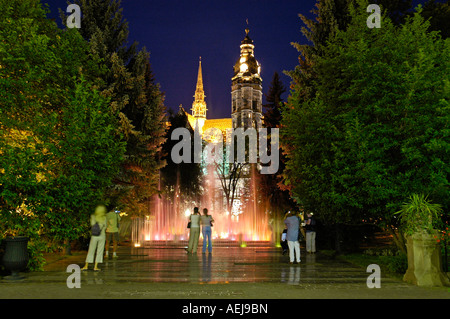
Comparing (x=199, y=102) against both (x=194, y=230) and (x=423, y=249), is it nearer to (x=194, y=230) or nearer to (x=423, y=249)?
(x=194, y=230)

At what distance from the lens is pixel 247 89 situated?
11450 centimetres

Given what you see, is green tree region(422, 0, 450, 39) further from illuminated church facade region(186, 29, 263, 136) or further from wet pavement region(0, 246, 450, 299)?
illuminated church facade region(186, 29, 263, 136)

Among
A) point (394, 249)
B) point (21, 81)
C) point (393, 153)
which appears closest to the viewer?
point (21, 81)

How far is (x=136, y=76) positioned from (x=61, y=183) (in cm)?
1575

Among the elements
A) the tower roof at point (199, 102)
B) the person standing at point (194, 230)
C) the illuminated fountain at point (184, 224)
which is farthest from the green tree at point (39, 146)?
the tower roof at point (199, 102)

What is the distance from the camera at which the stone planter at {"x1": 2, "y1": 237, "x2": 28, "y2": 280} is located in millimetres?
11297

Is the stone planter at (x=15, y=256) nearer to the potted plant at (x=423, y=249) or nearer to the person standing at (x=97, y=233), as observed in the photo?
the person standing at (x=97, y=233)

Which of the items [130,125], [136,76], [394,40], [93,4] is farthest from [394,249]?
[93,4]

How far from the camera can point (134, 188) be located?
27.8 meters

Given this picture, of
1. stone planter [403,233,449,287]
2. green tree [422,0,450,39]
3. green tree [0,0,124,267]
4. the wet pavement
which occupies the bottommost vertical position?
the wet pavement

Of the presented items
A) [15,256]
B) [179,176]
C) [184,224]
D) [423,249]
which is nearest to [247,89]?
[179,176]

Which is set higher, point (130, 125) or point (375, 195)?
point (130, 125)

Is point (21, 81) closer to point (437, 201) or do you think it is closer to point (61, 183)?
point (61, 183)

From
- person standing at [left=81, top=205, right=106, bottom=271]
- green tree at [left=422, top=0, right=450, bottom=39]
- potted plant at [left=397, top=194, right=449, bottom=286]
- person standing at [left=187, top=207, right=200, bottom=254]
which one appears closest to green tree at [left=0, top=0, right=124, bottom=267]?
person standing at [left=81, top=205, right=106, bottom=271]
